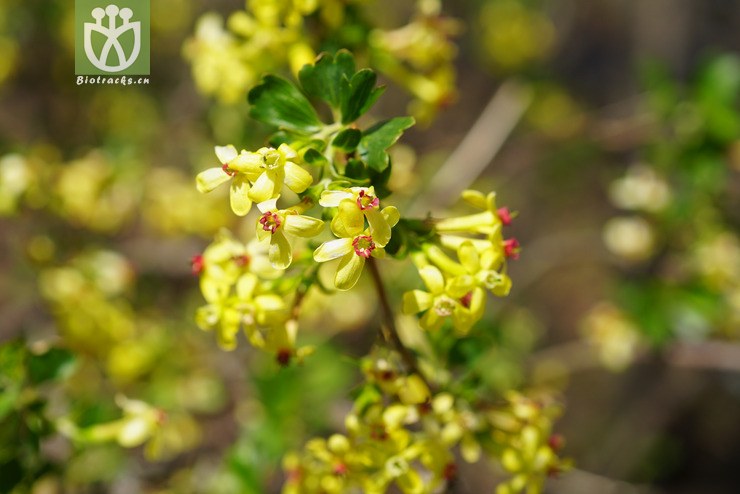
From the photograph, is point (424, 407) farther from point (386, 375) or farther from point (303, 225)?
point (303, 225)

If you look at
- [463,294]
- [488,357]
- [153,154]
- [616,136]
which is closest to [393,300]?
[488,357]

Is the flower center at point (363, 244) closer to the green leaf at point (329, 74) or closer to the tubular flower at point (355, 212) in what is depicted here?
the tubular flower at point (355, 212)

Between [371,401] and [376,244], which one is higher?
[376,244]

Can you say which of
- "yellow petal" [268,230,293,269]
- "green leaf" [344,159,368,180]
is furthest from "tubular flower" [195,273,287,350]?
"green leaf" [344,159,368,180]

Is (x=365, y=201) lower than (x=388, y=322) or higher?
higher

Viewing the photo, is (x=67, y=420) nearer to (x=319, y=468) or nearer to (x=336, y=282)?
(x=319, y=468)

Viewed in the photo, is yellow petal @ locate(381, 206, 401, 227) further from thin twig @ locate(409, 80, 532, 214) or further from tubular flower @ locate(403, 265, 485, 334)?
thin twig @ locate(409, 80, 532, 214)
